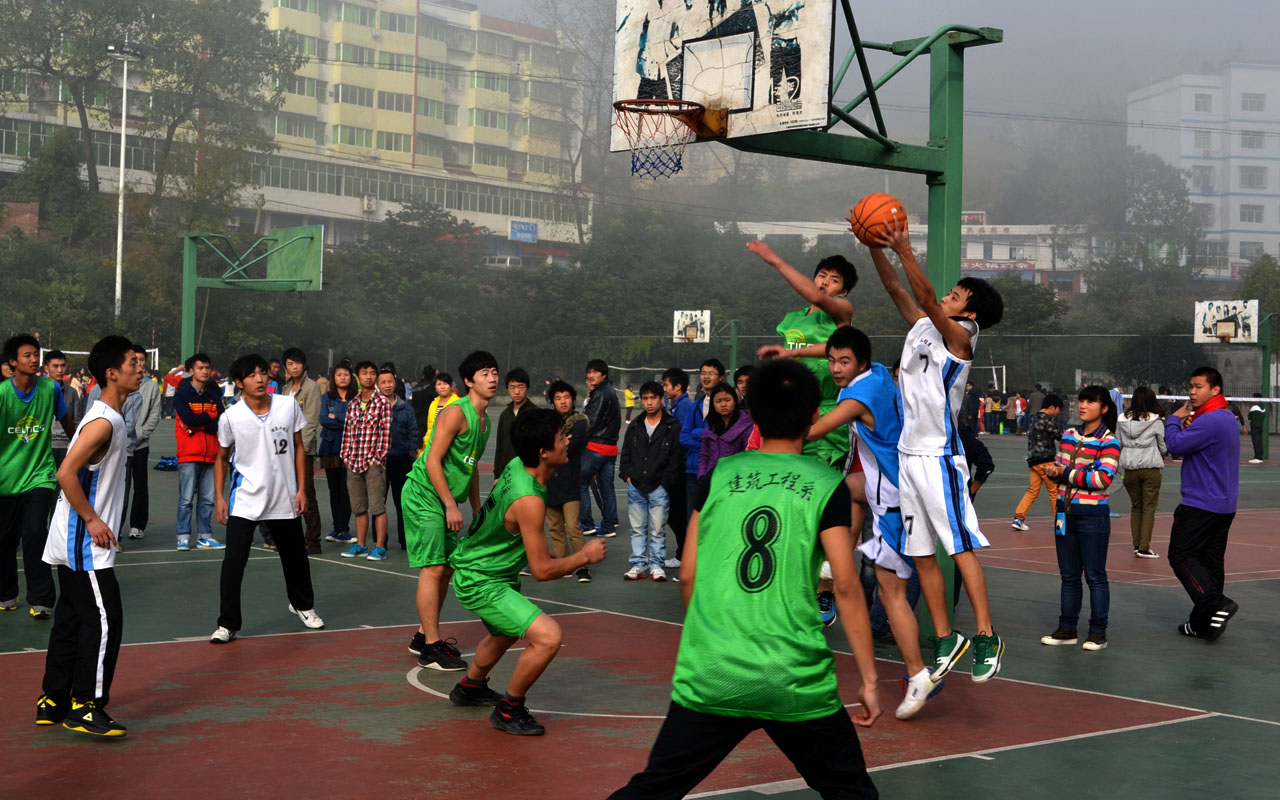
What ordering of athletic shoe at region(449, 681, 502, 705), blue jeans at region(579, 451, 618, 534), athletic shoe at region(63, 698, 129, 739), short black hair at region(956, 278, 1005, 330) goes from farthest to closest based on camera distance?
blue jeans at region(579, 451, 618, 534) → athletic shoe at region(449, 681, 502, 705) → short black hair at region(956, 278, 1005, 330) → athletic shoe at region(63, 698, 129, 739)

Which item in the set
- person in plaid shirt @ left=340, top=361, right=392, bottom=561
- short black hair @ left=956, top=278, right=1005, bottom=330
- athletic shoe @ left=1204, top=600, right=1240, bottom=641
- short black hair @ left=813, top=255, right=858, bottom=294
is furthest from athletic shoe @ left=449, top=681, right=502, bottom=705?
person in plaid shirt @ left=340, top=361, right=392, bottom=561

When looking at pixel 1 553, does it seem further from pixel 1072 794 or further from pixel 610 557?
Answer: pixel 1072 794

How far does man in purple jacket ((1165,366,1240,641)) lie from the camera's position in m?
9.61

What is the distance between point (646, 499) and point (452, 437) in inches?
164

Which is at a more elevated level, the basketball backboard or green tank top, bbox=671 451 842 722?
the basketball backboard

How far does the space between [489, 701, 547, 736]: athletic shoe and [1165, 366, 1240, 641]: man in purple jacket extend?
5.36 meters

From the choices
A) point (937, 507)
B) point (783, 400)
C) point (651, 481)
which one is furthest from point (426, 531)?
point (783, 400)

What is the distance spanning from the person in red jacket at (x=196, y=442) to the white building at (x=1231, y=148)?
123013mm

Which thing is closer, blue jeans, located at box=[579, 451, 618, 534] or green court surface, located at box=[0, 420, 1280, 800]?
green court surface, located at box=[0, 420, 1280, 800]

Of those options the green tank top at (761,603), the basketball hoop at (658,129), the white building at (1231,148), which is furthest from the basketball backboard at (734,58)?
the white building at (1231,148)

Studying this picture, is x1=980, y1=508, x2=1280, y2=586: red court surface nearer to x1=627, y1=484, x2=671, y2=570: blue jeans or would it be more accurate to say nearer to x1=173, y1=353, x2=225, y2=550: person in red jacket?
x1=627, y1=484, x2=671, y2=570: blue jeans

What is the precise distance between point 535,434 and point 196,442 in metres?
8.63

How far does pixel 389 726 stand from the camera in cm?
668

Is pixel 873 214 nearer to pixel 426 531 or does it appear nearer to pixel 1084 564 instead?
pixel 426 531
